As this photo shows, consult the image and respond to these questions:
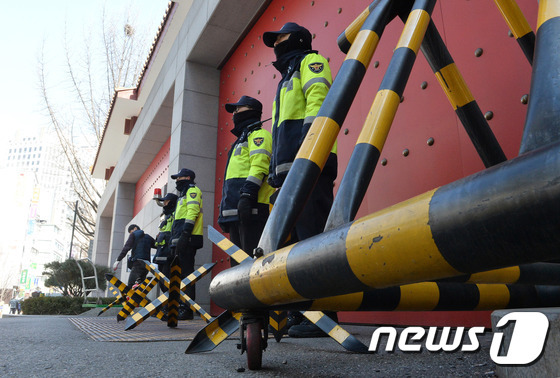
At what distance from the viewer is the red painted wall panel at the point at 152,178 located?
12.2m

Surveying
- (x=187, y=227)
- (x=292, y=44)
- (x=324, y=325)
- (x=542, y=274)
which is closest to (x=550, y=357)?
(x=542, y=274)

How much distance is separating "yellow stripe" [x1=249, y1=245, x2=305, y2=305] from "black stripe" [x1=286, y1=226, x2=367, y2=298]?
0.02 metres

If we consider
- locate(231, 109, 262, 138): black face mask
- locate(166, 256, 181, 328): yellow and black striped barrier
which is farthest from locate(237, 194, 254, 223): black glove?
locate(231, 109, 262, 138): black face mask

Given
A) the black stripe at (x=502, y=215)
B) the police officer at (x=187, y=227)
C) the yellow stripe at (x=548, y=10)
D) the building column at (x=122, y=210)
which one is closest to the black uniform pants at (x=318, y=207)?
the yellow stripe at (x=548, y=10)

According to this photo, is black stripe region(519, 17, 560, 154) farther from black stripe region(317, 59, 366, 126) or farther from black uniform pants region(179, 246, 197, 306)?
black uniform pants region(179, 246, 197, 306)

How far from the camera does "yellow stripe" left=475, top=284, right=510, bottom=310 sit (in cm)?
135

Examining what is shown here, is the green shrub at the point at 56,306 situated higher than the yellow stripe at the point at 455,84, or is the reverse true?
the green shrub at the point at 56,306

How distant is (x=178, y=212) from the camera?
589 cm

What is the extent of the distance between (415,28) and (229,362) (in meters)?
1.50

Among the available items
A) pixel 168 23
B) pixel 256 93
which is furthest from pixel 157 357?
pixel 168 23

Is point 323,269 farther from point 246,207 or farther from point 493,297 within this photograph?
point 246,207

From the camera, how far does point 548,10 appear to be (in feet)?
2.68

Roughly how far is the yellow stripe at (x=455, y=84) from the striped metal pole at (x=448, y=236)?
3.37 ft

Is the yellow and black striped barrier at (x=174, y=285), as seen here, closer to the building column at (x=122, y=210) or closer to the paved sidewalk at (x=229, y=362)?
the paved sidewalk at (x=229, y=362)
